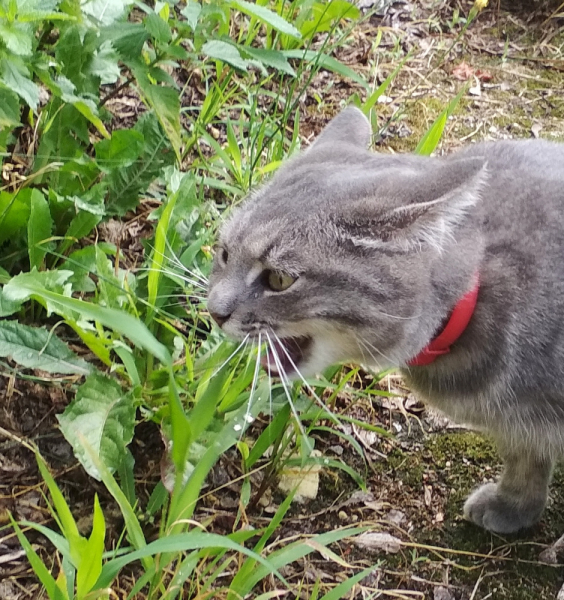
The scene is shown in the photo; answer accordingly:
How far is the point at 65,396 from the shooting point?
1383 mm

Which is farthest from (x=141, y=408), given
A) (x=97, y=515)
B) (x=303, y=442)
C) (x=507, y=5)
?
(x=507, y=5)

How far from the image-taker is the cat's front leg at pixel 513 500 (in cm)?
142

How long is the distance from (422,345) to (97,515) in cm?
57

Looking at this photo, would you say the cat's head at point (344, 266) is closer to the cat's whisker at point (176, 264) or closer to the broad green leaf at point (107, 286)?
the cat's whisker at point (176, 264)

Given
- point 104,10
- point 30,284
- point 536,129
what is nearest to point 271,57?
point 104,10

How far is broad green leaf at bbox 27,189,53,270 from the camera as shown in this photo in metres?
1.37

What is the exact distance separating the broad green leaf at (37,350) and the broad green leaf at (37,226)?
0.19 metres

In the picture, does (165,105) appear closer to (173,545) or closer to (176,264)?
(176,264)

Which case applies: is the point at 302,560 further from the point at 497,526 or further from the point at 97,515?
the point at 97,515

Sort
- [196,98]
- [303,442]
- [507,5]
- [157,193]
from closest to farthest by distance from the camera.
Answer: [303,442], [157,193], [196,98], [507,5]

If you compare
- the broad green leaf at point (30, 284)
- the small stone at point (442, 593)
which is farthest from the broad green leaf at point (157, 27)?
the small stone at point (442, 593)

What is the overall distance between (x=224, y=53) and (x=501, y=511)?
1.11m

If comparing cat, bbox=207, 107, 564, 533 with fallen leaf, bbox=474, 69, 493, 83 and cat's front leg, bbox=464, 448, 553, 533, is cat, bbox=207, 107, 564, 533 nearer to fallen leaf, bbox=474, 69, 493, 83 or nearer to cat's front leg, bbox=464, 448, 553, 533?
cat's front leg, bbox=464, 448, 553, 533

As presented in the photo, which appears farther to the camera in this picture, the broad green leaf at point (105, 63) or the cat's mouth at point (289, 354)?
the broad green leaf at point (105, 63)
